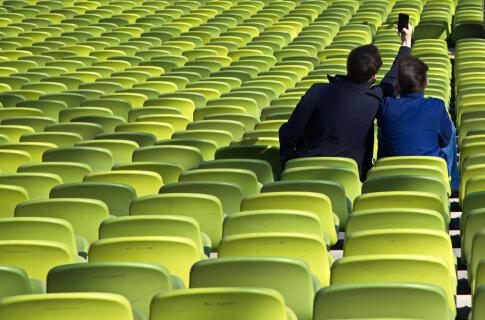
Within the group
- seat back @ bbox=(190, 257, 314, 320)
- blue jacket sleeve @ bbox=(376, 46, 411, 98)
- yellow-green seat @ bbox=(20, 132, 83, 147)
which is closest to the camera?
seat back @ bbox=(190, 257, 314, 320)

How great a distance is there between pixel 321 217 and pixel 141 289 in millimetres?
1530

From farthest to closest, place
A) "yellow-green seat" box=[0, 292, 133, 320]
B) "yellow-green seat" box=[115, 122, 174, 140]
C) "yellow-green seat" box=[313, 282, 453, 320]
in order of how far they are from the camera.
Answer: "yellow-green seat" box=[115, 122, 174, 140] < "yellow-green seat" box=[313, 282, 453, 320] < "yellow-green seat" box=[0, 292, 133, 320]

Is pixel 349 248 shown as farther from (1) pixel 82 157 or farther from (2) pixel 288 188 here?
(1) pixel 82 157

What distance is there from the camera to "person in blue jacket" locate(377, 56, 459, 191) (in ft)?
22.9

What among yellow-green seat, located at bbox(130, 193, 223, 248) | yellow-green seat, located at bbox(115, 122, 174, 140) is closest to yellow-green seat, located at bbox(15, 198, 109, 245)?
yellow-green seat, located at bbox(130, 193, 223, 248)

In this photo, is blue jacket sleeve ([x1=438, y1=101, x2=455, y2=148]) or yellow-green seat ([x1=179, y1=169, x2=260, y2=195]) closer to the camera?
yellow-green seat ([x1=179, y1=169, x2=260, y2=195])

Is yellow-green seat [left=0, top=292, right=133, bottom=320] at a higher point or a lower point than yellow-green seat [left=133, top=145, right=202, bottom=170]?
higher

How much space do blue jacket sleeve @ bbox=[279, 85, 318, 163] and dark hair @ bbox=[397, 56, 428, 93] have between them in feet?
1.71

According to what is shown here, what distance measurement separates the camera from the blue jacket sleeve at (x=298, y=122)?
22.9ft

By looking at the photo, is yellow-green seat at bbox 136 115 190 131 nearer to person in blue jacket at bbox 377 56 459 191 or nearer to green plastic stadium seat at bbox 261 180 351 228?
person in blue jacket at bbox 377 56 459 191

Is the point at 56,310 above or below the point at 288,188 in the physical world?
above

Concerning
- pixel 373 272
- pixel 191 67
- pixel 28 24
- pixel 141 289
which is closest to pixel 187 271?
pixel 141 289

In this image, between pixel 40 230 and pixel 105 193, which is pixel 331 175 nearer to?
Result: pixel 105 193

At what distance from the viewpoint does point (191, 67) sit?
11.7m
